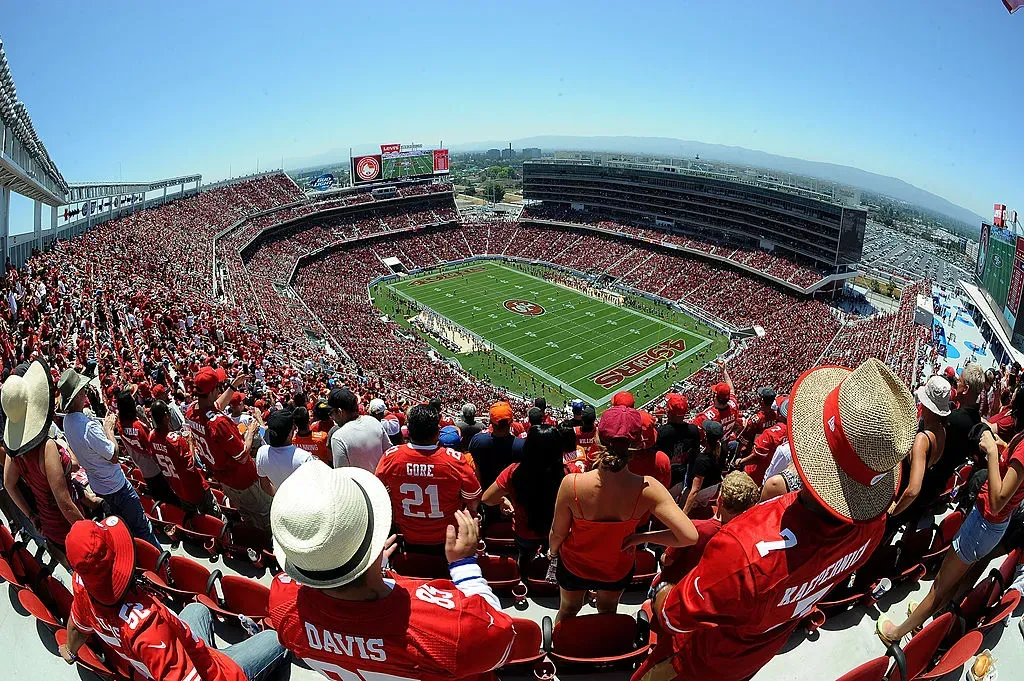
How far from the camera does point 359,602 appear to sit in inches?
89.6

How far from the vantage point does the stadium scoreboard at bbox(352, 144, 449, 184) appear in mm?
59406

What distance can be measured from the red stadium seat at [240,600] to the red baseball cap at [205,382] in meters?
2.07

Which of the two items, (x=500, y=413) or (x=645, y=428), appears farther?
(x=500, y=413)

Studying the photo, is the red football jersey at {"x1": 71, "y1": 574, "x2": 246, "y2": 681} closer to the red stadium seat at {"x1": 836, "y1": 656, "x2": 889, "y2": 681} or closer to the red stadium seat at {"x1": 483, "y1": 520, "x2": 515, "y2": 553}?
the red stadium seat at {"x1": 483, "y1": 520, "x2": 515, "y2": 553}

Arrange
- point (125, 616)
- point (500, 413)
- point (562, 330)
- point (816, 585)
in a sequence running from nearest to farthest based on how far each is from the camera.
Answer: point (816, 585), point (125, 616), point (500, 413), point (562, 330)

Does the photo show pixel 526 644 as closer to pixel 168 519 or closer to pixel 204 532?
pixel 204 532

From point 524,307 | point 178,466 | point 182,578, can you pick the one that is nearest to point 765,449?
point 182,578

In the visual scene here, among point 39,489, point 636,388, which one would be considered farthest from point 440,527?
point 636,388

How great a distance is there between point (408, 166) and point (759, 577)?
207 feet

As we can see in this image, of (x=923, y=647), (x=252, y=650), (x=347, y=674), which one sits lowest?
(x=252, y=650)

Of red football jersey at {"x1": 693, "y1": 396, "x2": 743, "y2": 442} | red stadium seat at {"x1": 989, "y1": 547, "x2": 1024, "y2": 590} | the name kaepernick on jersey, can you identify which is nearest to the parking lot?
red football jersey at {"x1": 693, "y1": 396, "x2": 743, "y2": 442}

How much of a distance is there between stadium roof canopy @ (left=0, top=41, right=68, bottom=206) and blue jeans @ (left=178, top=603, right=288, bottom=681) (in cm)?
1966

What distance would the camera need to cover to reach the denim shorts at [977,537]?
359cm

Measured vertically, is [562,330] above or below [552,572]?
below
